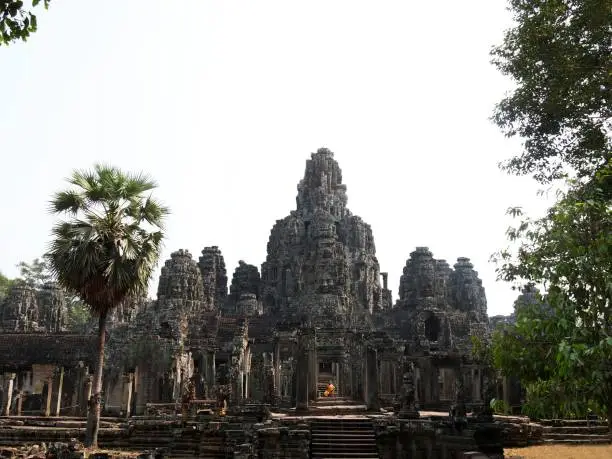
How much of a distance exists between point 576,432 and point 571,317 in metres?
13.1

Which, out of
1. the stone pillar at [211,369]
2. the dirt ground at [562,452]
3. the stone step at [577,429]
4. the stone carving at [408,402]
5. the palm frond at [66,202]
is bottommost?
the dirt ground at [562,452]

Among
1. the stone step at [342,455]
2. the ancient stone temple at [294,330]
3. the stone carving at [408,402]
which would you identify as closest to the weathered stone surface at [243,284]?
the ancient stone temple at [294,330]

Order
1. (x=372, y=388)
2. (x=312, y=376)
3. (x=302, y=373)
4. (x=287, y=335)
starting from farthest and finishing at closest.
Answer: (x=287, y=335) < (x=312, y=376) < (x=372, y=388) < (x=302, y=373)

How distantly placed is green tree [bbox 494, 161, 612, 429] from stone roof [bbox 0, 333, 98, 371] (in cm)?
3249

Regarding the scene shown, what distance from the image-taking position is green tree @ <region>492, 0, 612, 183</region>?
12.5 m

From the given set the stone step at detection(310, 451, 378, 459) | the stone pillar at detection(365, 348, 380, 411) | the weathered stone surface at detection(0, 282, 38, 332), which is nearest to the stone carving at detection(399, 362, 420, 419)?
the stone step at detection(310, 451, 378, 459)

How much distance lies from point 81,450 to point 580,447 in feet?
44.7

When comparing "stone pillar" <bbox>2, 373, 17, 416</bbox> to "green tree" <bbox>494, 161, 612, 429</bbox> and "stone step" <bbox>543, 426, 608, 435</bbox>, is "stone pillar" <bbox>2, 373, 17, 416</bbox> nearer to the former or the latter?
"stone step" <bbox>543, 426, 608, 435</bbox>

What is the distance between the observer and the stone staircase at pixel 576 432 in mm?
17719

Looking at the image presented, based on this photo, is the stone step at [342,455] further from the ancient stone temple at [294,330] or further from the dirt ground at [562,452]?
the dirt ground at [562,452]

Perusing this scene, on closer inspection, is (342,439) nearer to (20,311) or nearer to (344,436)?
(344,436)

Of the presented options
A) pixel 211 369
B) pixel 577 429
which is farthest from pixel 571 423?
pixel 211 369

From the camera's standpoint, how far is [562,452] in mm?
15555

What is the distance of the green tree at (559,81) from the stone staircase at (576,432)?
8.67m
